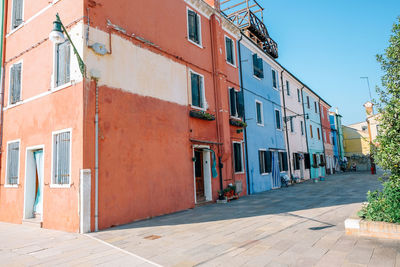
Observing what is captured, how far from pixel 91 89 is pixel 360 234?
7.02 m

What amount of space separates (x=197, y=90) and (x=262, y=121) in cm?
649

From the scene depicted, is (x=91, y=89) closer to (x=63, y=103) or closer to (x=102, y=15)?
(x=63, y=103)

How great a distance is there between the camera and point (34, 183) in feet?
28.5

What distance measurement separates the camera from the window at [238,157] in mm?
13195

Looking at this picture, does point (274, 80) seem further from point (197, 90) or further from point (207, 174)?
point (207, 174)

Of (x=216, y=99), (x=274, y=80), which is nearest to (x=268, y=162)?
(x=216, y=99)

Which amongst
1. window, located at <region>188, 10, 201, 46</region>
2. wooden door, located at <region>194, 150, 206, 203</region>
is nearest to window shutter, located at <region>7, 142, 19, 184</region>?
wooden door, located at <region>194, 150, 206, 203</region>

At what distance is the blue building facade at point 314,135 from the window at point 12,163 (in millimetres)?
21086

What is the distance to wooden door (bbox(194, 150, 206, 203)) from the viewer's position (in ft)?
35.8

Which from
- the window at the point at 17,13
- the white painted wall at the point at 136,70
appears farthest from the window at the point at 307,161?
the window at the point at 17,13

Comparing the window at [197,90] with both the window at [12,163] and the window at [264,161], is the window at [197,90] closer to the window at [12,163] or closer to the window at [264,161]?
the window at [264,161]

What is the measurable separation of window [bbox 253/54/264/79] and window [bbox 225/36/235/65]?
2.41 m

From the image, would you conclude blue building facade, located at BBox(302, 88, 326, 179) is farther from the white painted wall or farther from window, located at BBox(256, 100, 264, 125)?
the white painted wall

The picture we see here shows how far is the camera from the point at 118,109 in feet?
25.3
